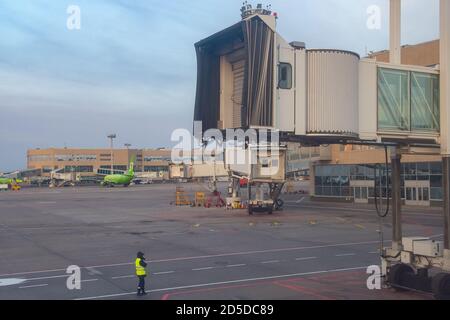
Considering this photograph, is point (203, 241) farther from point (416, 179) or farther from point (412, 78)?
point (416, 179)

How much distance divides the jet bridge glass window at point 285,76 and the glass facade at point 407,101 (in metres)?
3.56

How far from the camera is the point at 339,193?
78.2 meters

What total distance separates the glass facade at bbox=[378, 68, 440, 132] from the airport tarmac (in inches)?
238

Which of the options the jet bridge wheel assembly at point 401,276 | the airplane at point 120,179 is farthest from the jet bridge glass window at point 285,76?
the airplane at point 120,179

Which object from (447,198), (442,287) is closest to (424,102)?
(447,198)

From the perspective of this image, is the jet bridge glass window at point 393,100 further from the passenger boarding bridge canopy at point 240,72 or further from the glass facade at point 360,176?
the glass facade at point 360,176

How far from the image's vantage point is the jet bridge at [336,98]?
46.2 ft

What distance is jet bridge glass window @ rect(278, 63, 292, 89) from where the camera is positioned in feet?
48.1

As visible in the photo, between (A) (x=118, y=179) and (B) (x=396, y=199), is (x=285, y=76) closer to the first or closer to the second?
(B) (x=396, y=199)

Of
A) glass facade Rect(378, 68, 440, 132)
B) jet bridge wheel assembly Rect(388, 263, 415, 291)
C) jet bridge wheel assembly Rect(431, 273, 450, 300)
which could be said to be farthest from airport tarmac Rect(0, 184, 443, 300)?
glass facade Rect(378, 68, 440, 132)

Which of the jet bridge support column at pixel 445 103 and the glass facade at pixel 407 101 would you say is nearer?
the jet bridge support column at pixel 445 103

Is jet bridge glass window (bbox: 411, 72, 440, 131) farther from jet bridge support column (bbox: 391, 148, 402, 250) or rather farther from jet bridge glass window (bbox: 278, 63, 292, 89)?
jet bridge glass window (bbox: 278, 63, 292, 89)
